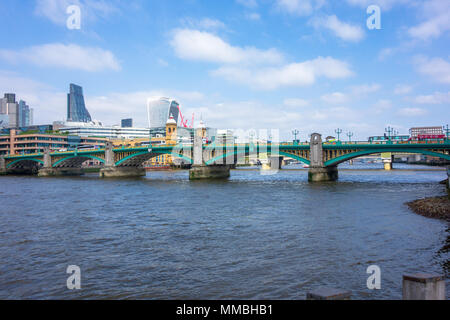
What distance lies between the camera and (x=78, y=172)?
132 metres

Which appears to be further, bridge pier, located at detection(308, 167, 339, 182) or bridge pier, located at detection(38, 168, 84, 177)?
bridge pier, located at detection(38, 168, 84, 177)

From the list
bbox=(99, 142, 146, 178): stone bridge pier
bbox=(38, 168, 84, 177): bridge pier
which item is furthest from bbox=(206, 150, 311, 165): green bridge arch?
bbox=(38, 168, 84, 177): bridge pier

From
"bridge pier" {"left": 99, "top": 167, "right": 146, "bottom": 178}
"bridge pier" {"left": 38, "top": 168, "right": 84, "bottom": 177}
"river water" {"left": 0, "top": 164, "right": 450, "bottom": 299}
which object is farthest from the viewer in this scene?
"bridge pier" {"left": 38, "top": 168, "right": 84, "bottom": 177}

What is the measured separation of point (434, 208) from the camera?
99.1 feet

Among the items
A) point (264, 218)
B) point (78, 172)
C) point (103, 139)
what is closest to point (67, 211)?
point (264, 218)

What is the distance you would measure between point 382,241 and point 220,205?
816 inches

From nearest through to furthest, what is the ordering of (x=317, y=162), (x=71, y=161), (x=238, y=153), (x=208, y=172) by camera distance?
(x=317, y=162)
(x=238, y=153)
(x=208, y=172)
(x=71, y=161)

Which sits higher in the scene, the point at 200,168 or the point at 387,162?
the point at 387,162

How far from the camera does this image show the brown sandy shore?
92.8 ft

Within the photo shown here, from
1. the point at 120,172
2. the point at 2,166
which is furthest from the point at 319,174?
the point at 2,166

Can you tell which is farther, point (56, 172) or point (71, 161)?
point (71, 161)

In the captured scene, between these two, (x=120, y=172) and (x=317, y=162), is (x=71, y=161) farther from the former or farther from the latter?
(x=317, y=162)

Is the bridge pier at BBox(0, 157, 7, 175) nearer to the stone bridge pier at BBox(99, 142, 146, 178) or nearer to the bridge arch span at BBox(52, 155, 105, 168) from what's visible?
the bridge arch span at BBox(52, 155, 105, 168)

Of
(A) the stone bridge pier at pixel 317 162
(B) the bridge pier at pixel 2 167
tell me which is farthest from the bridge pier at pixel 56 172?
(A) the stone bridge pier at pixel 317 162
